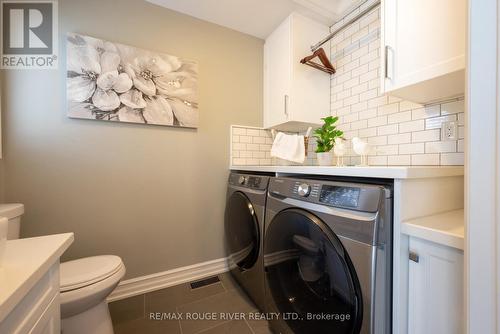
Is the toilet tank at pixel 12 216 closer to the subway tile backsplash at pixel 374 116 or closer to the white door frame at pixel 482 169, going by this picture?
the subway tile backsplash at pixel 374 116

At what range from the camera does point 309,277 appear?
882 millimetres

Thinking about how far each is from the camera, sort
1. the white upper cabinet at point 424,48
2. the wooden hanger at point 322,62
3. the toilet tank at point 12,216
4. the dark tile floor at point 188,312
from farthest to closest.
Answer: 1. the wooden hanger at point 322,62
2. the dark tile floor at point 188,312
3. the toilet tank at point 12,216
4. the white upper cabinet at point 424,48

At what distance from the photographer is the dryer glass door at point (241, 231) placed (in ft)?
4.19

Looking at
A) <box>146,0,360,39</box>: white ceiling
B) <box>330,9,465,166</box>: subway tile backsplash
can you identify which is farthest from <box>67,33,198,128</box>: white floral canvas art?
<box>330,9,465,166</box>: subway tile backsplash

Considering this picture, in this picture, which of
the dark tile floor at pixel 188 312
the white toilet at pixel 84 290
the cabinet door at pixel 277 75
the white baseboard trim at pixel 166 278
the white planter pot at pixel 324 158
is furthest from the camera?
the cabinet door at pixel 277 75

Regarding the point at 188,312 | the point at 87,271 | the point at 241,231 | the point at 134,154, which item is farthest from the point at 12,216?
the point at 241,231

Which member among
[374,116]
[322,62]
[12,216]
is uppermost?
[322,62]

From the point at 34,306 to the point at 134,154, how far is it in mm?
1175

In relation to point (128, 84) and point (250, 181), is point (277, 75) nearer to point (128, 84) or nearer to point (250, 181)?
point (250, 181)

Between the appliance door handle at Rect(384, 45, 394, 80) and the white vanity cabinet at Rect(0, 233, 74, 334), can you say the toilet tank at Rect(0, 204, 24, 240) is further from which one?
the appliance door handle at Rect(384, 45, 394, 80)

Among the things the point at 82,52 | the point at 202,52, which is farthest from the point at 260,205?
the point at 82,52

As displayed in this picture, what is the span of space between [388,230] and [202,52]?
1882mm

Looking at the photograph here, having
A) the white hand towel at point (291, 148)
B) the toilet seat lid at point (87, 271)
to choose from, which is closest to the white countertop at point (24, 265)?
the toilet seat lid at point (87, 271)

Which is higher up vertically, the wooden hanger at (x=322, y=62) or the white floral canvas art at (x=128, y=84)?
the wooden hanger at (x=322, y=62)
